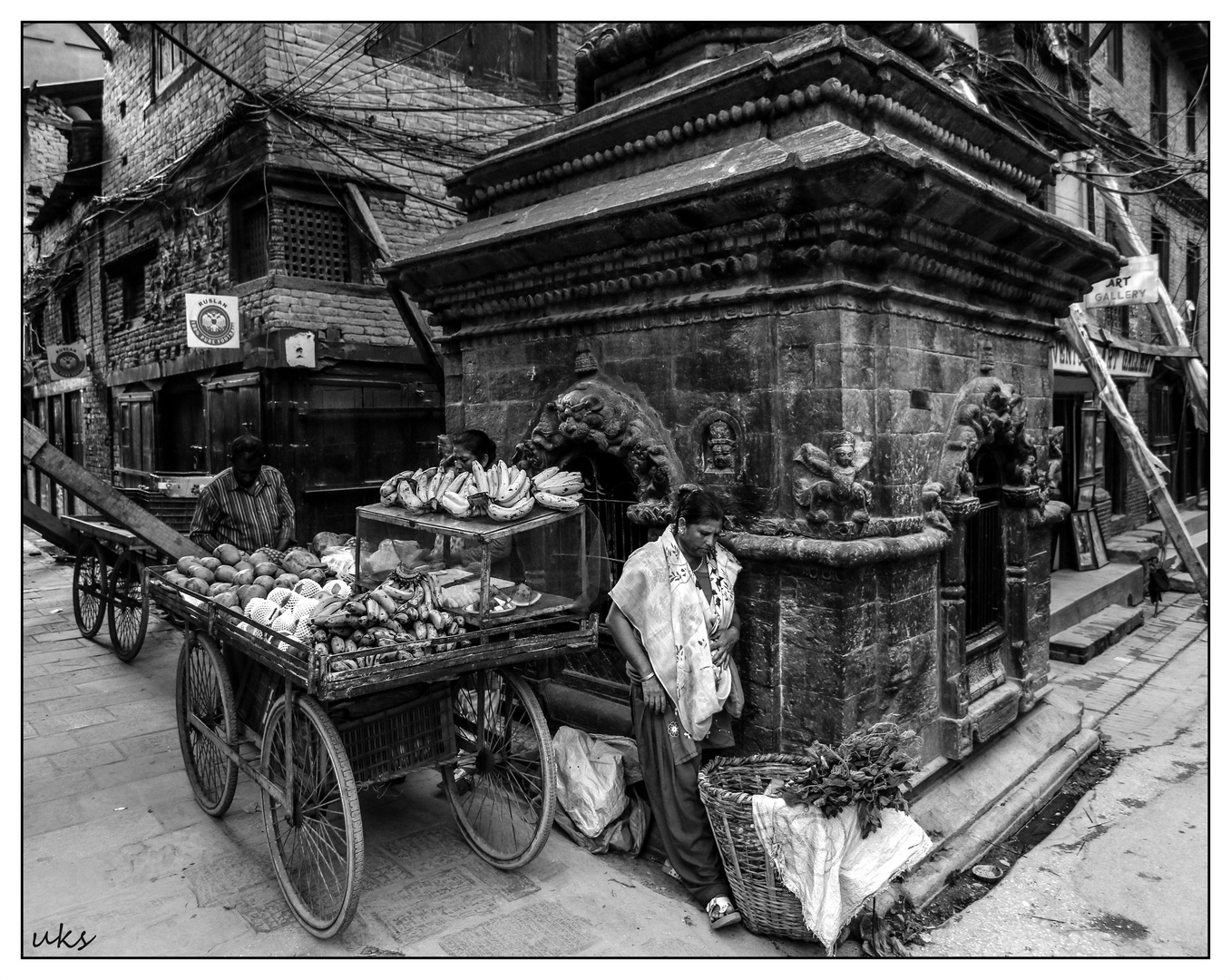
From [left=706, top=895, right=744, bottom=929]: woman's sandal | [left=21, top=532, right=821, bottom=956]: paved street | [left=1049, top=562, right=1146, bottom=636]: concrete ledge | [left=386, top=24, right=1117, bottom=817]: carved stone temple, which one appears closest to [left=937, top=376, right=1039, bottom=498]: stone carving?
[left=386, top=24, right=1117, bottom=817]: carved stone temple

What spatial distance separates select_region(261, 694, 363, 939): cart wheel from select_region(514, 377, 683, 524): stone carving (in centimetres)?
205

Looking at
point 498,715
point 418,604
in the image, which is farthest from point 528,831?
point 418,604

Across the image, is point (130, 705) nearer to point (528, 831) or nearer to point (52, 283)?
point (528, 831)

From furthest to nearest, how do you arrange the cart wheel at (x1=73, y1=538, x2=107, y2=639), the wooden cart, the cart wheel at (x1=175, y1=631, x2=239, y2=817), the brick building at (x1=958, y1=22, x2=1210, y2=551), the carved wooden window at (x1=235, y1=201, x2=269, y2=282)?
1. the brick building at (x1=958, y1=22, x2=1210, y2=551)
2. the carved wooden window at (x1=235, y1=201, x2=269, y2=282)
3. the cart wheel at (x1=73, y1=538, x2=107, y2=639)
4. the cart wheel at (x1=175, y1=631, x2=239, y2=817)
5. the wooden cart

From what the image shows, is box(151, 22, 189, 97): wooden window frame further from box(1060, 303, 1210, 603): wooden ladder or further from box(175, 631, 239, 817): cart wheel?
box(1060, 303, 1210, 603): wooden ladder

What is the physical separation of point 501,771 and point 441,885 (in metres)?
0.65

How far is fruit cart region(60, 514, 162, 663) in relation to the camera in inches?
316

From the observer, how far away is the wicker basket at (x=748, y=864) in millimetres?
3746

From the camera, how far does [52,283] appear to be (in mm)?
16906

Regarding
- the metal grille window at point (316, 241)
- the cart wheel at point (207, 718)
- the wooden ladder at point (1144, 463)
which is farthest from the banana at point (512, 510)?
the metal grille window at point (316, 241)

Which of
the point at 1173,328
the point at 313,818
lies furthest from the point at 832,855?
the point at 1173,328

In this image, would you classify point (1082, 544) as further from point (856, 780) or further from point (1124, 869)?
point (856, 780)

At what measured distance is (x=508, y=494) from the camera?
4.45m

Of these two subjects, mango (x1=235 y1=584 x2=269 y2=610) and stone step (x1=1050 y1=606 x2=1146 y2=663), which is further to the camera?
stone step (x1=1050 y1=606 x2=1146 y2=663)
